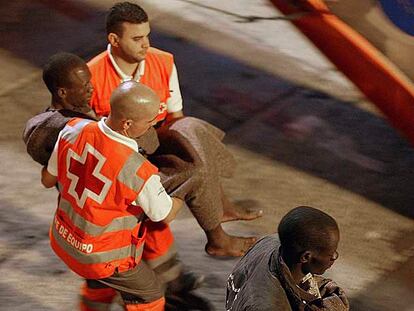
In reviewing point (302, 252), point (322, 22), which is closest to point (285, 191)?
point (322, 22)

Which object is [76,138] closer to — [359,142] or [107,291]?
[107,291]

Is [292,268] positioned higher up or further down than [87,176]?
higher up

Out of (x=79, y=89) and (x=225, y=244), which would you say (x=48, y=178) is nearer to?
(x=79, y=89)

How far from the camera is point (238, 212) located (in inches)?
212

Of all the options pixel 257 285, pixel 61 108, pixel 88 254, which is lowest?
pixel 88 254

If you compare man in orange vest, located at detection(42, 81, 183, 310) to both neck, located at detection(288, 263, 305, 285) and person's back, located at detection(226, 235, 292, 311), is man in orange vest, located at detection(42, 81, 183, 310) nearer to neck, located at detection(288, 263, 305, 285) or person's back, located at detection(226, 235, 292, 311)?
person's back, located at detection(226, 235, 292, 311)

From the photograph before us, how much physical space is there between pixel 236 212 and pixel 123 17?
144 cm

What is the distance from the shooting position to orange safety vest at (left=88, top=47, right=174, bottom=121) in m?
4.53

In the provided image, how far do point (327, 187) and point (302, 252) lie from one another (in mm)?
2734

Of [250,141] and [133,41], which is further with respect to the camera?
[250,141]

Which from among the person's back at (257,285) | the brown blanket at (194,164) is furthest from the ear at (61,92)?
the person's back at (257,285)

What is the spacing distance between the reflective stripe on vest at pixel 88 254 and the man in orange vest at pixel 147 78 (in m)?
0.49

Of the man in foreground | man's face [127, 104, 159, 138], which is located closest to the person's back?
the man in foreground

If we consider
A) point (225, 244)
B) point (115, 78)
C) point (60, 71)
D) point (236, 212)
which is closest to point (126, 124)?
point (60, 71)
